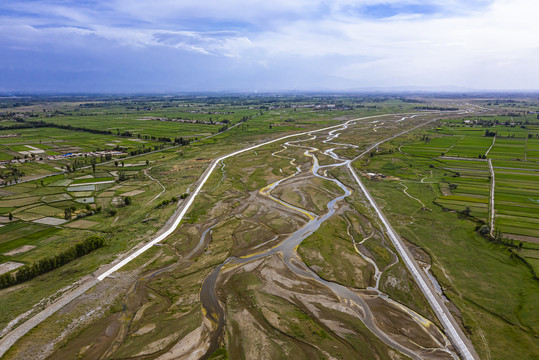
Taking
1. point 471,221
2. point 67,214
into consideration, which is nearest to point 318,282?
point 471,221

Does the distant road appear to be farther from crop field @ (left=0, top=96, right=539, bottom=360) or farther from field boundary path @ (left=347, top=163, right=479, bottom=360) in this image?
crop field @ (left=0, top=96, right=539, bottom=360)

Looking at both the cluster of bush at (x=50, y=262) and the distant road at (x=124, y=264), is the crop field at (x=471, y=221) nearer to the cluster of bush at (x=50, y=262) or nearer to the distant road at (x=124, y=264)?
the distant road at (x=124, y=264)

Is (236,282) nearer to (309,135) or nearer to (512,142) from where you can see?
(309,135)

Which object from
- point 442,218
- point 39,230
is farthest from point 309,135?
point 39,230

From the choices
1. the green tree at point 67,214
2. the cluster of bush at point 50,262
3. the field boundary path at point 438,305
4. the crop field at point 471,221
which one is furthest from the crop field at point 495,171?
the green tree at point 67,214

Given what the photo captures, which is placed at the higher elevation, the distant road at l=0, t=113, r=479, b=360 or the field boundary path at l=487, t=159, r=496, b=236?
the field boundary path at l=487, t=159, r=496, b=236

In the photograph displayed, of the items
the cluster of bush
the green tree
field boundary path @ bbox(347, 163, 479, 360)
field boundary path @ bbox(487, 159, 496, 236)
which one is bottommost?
field boundary path @ bbox(347, 163, 479, 360)

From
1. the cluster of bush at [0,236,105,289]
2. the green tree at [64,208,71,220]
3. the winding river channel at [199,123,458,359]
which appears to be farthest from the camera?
the green tree at [64,208,71,220]

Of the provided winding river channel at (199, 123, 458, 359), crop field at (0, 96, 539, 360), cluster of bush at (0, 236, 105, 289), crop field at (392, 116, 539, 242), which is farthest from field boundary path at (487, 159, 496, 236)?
cluster of bush at (0, 236, 105, 289)
